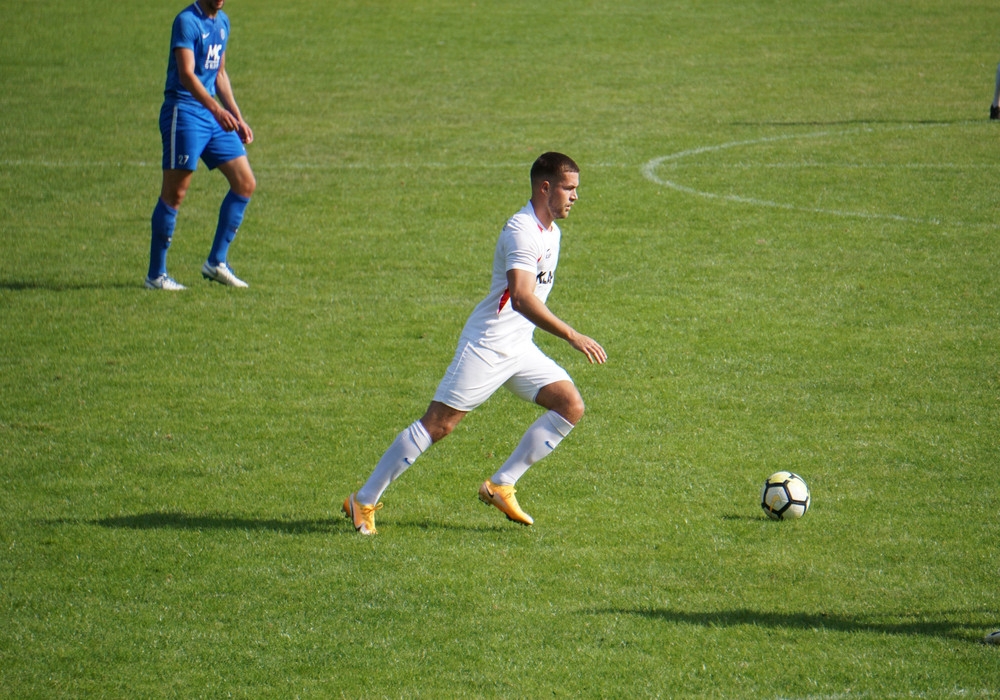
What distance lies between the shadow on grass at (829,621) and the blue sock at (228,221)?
720cm

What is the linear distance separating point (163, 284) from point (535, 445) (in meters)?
6.25

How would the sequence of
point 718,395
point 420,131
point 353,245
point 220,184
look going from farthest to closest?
point 420,131
point 220,184
point 353,245
point 718,395

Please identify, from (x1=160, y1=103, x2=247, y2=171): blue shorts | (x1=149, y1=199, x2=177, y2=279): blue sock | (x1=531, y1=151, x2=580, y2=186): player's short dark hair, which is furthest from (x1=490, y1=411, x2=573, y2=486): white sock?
(x1=149, y1=199, x2=177, y2=279): blue sock

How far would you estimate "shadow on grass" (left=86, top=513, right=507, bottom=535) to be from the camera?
700cm

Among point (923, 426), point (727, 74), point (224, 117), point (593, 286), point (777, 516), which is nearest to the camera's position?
point (777, 516)

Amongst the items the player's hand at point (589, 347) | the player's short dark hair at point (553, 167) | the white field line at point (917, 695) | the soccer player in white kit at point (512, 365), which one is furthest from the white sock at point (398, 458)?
the white field line at point (917, 695)

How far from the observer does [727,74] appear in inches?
905

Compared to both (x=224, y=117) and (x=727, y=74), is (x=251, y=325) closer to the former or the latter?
(x=224, y=117)

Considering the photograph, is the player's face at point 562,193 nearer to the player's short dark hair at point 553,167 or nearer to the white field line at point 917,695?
the player's short dark hair at point 553,167

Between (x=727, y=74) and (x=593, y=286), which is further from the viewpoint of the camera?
(x=727, y=74)

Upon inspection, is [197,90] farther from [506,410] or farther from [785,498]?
[785,498]

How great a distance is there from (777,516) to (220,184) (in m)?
11.2

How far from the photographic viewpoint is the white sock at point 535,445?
704 cm

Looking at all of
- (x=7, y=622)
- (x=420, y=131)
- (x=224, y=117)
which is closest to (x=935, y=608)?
(x=7, y=622)
